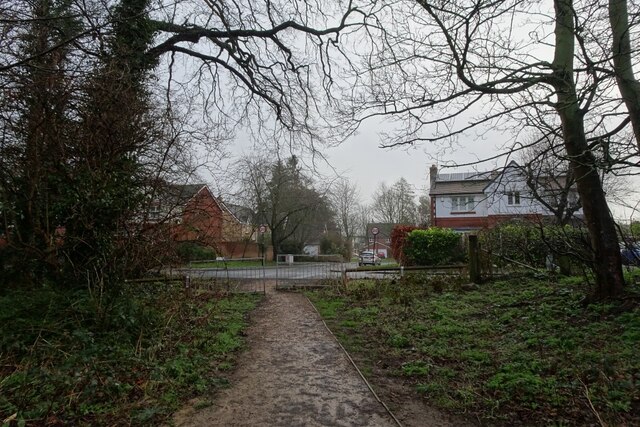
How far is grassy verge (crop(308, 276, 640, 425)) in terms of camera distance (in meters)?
4.02

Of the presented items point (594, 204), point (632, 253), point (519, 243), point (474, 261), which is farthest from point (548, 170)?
point (519, 243)

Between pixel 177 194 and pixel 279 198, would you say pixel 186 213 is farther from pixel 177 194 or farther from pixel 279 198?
pixel 279 198

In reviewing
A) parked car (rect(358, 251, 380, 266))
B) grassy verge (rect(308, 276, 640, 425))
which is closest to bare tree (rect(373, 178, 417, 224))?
parked car (rect(358, 251, 380, 266))

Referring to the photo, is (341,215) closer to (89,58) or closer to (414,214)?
(414,214)

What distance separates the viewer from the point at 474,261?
40.2 ft

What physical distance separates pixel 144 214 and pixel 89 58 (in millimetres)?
2836

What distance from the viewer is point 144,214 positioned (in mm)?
7613

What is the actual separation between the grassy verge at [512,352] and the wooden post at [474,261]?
6.39 feet

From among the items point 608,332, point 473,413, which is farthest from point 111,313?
point 608,332

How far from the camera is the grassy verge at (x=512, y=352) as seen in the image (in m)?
4.02

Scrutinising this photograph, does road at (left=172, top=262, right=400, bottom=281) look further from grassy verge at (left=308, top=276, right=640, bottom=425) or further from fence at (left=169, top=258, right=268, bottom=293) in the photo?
grassy verge at (left=308, top=276, right=640, bottom=425)

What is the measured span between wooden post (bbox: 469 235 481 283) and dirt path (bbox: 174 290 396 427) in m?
6.17

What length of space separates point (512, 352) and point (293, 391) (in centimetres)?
288

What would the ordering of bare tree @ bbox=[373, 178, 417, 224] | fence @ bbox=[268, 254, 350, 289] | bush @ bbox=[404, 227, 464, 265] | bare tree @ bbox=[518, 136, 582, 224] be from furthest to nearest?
bare tree @ bbox=[373, 178, 417, 224]
bush @ bbox=[404, 227, 464, 265]
fence @ bbox=[268, 254, 350, 289]
bare tree @ bbox=[518, 136, 582, 224]
